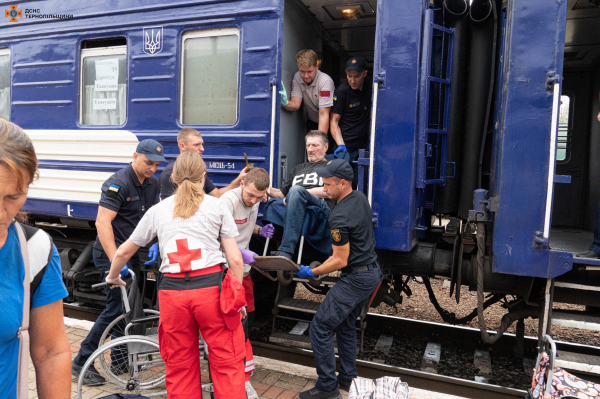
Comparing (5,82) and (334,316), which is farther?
(5,82)

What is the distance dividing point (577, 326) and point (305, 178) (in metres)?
2.41

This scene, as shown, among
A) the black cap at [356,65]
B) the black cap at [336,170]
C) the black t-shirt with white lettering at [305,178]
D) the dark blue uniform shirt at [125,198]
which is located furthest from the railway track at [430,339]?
the black cap at [356,65]

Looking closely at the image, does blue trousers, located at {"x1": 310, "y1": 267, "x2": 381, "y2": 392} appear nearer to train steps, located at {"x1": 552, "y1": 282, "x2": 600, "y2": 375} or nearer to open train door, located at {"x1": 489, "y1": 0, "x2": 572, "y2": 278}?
open train door, located at {"x1": 489, "y1": 0, "x2": 572, "y2": 278}

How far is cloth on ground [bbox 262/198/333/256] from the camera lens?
380cm

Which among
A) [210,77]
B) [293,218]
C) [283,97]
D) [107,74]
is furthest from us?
[107,74]

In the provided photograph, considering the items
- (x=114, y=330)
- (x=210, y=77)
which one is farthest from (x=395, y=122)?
(x=114, y=330)

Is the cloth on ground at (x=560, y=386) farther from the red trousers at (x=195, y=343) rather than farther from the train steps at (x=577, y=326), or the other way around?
the red trousers at (x=195, y=343)

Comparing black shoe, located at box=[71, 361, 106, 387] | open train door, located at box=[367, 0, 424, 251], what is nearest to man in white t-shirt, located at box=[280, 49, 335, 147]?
open train door, located at box=[367, 0, 424, 251]

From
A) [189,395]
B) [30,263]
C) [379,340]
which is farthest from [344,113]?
[30,263]

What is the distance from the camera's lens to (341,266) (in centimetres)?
317

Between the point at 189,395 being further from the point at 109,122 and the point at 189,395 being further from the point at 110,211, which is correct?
the point at 109,122

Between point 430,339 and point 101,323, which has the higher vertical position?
point 101,323

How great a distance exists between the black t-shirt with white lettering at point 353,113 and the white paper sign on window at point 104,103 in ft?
7.90

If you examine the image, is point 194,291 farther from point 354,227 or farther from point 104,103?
point 104,103
